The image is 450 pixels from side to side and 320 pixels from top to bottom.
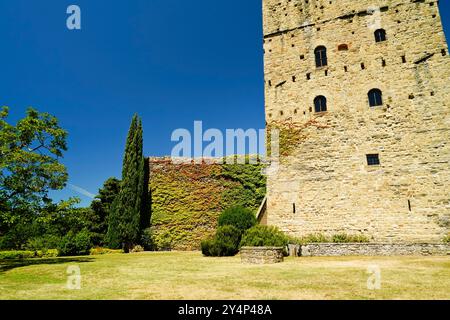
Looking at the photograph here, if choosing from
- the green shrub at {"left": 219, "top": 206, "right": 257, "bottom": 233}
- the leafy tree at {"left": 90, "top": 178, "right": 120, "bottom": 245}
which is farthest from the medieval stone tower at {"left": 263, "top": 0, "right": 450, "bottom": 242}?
the leafy tree at {"left": 90, "top": 178, "right": 120, "bottom": 245}

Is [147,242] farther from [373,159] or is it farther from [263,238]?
[373,159]

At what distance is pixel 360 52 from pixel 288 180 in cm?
820

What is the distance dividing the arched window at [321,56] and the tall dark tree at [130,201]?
13.0 meters

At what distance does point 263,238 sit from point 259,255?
2.10 m

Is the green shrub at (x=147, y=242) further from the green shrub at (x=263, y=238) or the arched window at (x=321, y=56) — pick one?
the arched window at (x=321, y=56)

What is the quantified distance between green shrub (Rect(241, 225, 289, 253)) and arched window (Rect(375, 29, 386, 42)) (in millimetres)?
12032

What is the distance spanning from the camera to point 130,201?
19.5m

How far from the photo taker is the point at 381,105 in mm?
15562

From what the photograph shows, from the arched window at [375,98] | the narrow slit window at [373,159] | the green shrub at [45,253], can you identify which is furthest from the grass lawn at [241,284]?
the green shrub at [45,253]

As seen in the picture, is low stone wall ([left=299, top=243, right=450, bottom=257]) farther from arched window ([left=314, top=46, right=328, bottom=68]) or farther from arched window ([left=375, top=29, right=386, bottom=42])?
arched window ([left=375, top=29, right=386, bottom=42])

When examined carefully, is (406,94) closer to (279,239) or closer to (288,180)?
(288,180)

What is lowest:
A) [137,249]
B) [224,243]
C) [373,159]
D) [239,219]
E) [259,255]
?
[137,249]

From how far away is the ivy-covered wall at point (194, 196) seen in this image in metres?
19.9

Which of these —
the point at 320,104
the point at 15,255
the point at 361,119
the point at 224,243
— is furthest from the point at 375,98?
the point at 15,255
